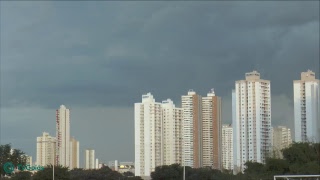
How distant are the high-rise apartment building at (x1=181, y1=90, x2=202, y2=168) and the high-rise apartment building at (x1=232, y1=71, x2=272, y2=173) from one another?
12.3 ft

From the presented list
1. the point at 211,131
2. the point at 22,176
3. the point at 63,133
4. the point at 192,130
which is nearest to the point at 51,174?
the point at 22,176

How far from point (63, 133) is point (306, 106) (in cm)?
2390

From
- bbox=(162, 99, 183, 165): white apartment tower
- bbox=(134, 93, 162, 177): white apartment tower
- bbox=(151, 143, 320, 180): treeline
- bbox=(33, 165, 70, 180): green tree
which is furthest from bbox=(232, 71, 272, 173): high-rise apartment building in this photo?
bbox=(33, 165, 70, 180): green tree

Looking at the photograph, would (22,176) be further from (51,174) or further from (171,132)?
(171,132)

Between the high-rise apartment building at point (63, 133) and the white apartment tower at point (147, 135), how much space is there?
687 cm

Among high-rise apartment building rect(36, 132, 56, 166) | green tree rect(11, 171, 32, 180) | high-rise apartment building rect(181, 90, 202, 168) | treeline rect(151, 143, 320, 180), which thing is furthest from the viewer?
high-rise apartment building rect(181, 90, 202, 168)

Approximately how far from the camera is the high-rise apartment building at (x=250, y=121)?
55719 mm

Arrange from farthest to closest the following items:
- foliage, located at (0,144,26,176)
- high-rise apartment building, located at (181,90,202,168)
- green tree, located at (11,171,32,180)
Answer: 1. high-rise apartment building, located at (181,90,202,168)
2. foliage, located at (0,144,26,176)
3. green tree, located at (11,171,32,180)

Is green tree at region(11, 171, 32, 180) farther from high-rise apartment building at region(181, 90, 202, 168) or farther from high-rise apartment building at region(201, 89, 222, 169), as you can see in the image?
high-rise apartment building at region(201, 89, 222, 169)

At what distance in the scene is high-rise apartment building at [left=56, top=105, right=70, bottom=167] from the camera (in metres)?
57.2

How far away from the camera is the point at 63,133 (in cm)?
5788

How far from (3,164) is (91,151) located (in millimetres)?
20720

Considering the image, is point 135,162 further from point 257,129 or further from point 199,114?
point 257,129

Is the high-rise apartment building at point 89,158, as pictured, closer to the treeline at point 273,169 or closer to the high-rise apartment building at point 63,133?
the high-rise apartment building at point 63,133
